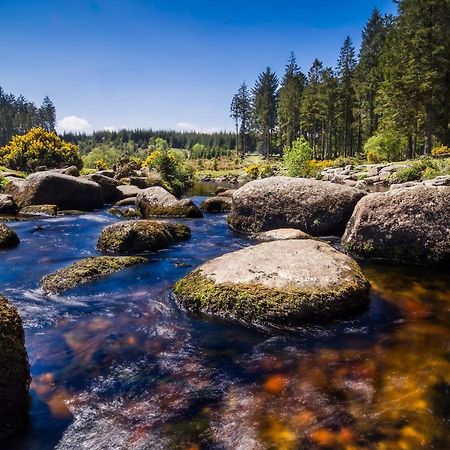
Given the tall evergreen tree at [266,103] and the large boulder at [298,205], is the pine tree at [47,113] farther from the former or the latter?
the large boulder at [298,205]

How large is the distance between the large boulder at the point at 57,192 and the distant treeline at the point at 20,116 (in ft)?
324

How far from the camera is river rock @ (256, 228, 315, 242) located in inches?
501

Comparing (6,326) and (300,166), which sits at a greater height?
(300,166)

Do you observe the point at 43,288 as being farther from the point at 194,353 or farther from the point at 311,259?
the point at 311,259

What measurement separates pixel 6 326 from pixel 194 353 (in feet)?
9.33

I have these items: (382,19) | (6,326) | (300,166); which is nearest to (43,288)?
(6,326)

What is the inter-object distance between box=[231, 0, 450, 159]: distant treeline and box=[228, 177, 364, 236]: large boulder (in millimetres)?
28642

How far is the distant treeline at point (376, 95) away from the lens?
3691 cm

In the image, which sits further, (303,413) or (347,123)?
(347,123)

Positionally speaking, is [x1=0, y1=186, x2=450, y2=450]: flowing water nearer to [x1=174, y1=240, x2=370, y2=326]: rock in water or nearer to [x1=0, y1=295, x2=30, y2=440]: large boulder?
[x1=0, y1=295, x2=30, y2=440]: large boulder

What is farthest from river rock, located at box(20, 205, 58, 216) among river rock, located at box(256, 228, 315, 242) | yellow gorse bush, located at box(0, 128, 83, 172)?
yellow gorse bush, located at box(0, 128, 83, 172)

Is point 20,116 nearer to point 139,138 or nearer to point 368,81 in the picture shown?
point 139,138

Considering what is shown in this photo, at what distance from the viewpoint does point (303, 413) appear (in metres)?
4.57

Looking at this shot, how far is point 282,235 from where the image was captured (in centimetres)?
1324
